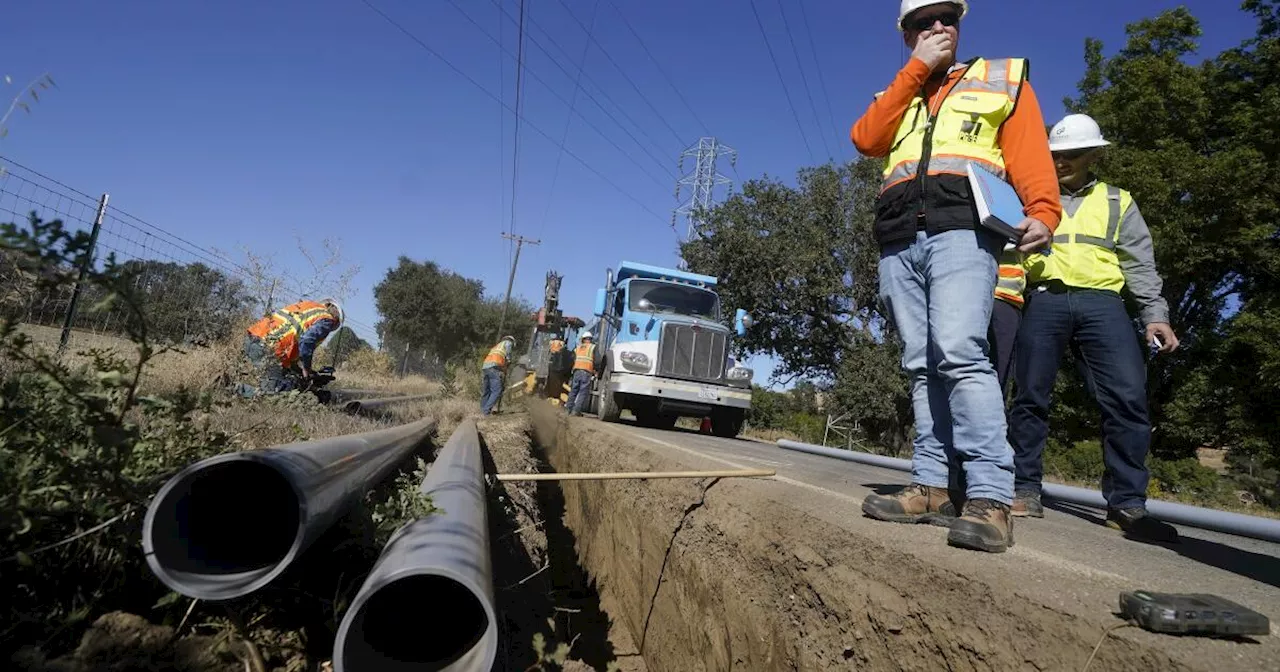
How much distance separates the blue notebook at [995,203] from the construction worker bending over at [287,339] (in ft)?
19.2

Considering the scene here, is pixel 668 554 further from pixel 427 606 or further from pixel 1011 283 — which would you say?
pixel 1011 283

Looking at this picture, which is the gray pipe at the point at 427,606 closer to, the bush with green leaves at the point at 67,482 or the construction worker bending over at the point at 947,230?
the bush with green leaves at the point at 67,482

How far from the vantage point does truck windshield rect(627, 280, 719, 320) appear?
12070 mm

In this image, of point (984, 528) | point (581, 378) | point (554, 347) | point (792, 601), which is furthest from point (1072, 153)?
point (554, 347)

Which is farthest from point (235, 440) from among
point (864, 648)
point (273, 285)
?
point (273, 285)

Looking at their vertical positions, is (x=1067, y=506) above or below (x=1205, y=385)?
below

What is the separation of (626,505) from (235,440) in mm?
2266

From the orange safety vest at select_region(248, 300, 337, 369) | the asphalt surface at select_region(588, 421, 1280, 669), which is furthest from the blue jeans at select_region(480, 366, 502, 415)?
the asphalt surface at select_region(588, 421, 1280, 669)

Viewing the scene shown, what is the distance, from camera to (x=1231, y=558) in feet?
7.60

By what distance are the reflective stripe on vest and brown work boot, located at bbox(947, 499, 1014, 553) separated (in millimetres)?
1141

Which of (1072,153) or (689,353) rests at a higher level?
(1072,153)

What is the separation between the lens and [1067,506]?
424 cm

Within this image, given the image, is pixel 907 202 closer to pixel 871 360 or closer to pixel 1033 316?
pixel 1033 316

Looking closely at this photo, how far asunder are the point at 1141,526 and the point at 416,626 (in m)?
2.67
